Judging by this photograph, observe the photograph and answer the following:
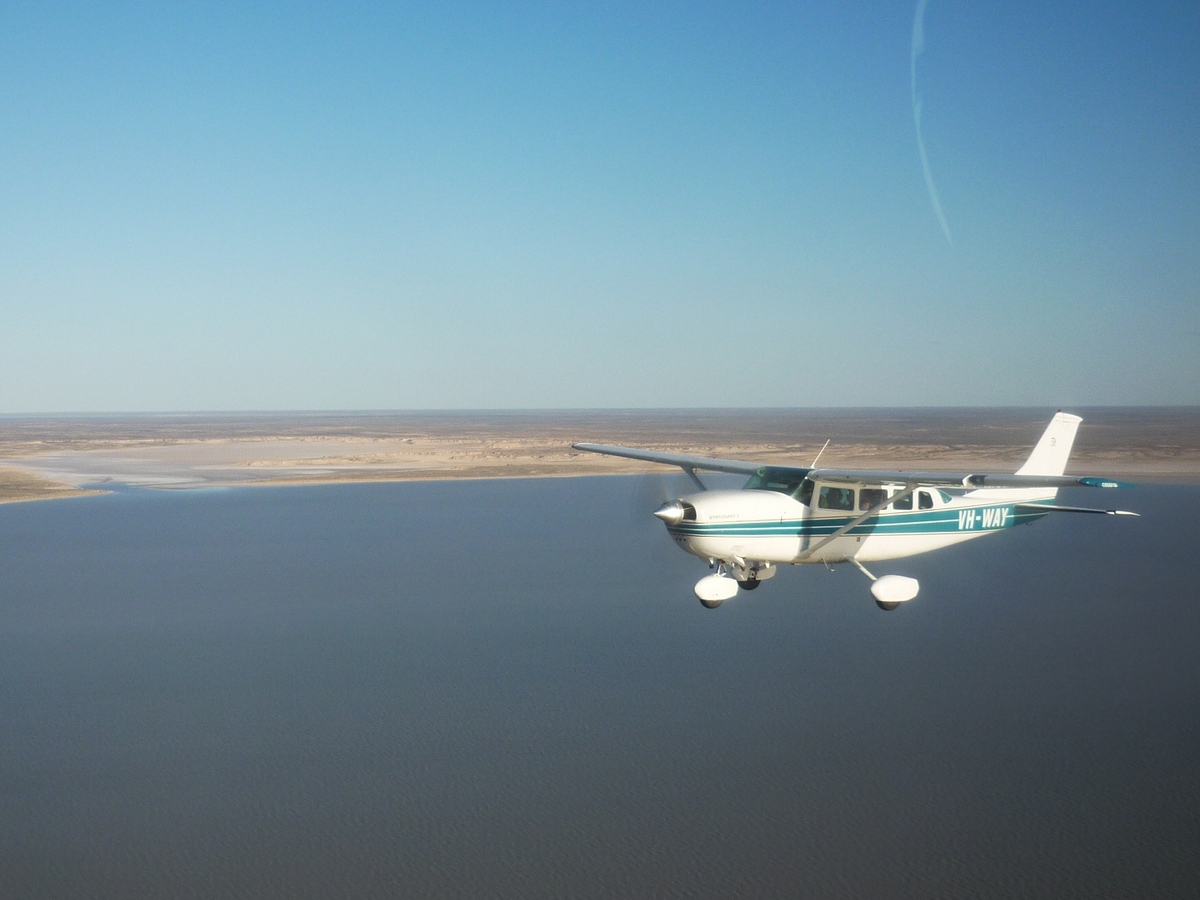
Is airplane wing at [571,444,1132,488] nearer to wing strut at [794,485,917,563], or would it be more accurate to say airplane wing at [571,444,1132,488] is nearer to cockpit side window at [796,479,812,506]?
cockpit side window at [796,479,812,506]

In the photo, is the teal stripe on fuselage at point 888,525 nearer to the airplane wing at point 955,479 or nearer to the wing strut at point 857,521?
the wing strut at point 857,521

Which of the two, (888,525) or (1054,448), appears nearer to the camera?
(888,525)

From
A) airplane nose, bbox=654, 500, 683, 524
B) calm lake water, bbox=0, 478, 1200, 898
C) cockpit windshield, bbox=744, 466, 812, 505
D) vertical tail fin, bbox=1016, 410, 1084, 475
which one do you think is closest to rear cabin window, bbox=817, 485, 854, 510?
cockpit windshield, bbox=744, 466, 812, 505

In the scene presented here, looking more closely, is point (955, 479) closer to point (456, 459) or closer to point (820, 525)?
point (820, 525)

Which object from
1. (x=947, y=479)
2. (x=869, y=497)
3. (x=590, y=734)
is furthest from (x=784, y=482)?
(x=590, y=734)

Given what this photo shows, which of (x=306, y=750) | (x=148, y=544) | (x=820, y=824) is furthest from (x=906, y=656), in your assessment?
(x=148, y=544)

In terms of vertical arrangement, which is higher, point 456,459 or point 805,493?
point 805,493
